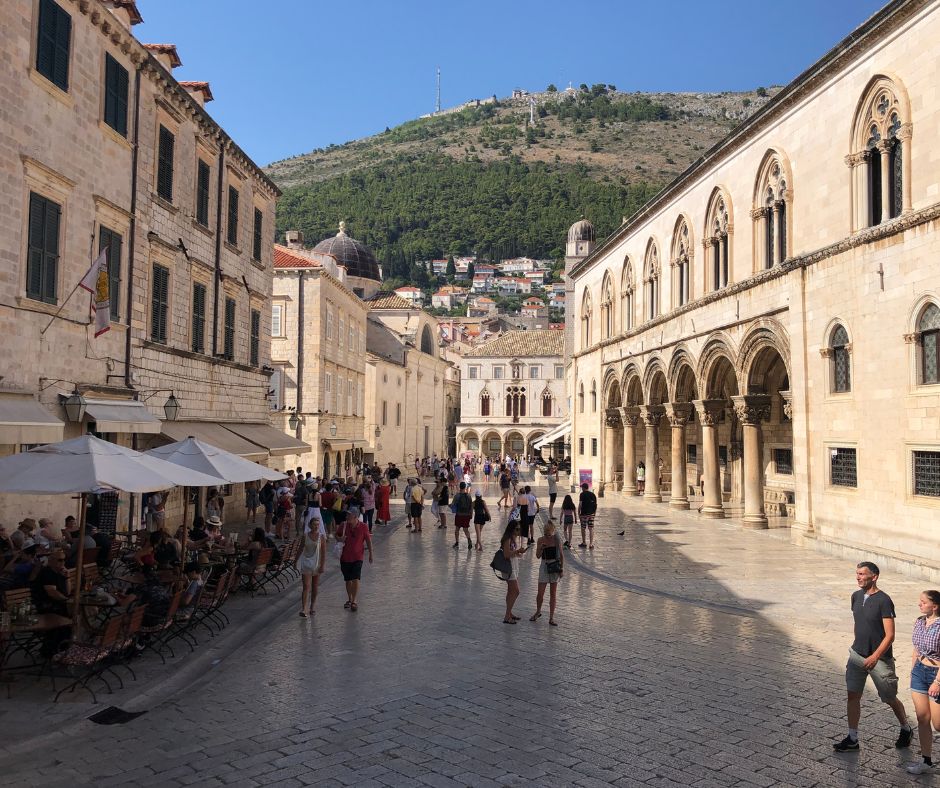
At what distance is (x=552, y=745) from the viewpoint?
268 inches

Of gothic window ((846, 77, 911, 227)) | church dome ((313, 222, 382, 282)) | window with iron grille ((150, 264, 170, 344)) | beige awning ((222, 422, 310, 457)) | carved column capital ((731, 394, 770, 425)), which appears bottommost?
beige awning ((222, 422, 310, 457))

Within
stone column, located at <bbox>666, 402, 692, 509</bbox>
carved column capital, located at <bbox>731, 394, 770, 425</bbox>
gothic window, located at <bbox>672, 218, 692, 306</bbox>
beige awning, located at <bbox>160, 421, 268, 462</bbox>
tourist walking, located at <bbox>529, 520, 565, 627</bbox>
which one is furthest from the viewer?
stone column, located at <bbox>666, 402, 692, 509</bbox>

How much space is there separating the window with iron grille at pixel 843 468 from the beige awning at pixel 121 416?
15697mm

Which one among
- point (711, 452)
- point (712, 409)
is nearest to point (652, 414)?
point (711, 452)

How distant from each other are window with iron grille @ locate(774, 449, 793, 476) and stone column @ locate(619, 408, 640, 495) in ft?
28.4

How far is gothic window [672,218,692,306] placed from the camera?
28.2 metres

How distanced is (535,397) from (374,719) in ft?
226

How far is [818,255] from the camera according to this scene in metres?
18.9

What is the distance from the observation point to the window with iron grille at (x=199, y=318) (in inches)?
837

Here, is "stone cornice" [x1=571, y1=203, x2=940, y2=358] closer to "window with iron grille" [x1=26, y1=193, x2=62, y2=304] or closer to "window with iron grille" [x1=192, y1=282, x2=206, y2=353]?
"window with iron grille" [x1=192, y1=282, x2=206, y2=353]

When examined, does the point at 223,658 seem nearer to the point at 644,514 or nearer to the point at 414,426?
the point at 644,514

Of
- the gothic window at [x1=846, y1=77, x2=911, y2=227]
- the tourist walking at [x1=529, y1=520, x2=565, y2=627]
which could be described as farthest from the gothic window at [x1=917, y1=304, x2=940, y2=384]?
the tourist walking at [x1=529, y1=520, x2=565, y2=627]

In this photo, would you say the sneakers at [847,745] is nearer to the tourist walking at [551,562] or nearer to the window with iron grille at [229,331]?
the tourist walking at [551,562]

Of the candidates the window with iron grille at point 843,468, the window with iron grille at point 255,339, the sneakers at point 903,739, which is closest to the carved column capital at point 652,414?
the window with iron grille at point 843,468
